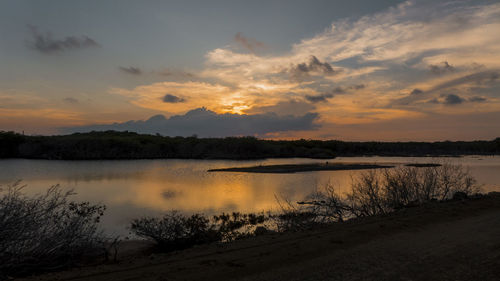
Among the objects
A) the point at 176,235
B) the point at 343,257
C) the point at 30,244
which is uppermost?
the point at 30,244

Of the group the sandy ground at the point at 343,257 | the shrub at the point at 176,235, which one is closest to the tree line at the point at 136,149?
the shrub at the point at 176,235

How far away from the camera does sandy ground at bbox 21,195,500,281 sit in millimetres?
6531

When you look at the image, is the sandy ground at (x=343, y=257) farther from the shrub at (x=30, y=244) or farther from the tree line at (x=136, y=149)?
the tree line at (x=136, y=149)

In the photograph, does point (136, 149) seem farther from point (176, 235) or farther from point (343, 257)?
point (343, 257)

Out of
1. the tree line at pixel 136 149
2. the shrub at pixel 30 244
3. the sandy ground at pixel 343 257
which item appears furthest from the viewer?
the tree line at pixel 136 149

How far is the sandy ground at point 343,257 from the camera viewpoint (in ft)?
21.4

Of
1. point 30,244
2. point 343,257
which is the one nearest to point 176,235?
point 30,244

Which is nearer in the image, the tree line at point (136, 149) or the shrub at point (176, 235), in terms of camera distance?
the shrub at point (176, 235)

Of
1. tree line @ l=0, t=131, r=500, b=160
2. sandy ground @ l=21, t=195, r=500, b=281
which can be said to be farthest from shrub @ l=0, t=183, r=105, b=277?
tree line @ l=0, t=131, r=500, b=160

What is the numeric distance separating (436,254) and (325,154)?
88.7m

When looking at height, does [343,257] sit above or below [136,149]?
below

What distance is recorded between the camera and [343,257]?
7520 mm

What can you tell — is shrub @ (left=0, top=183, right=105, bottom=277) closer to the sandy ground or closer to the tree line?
the sandy ground

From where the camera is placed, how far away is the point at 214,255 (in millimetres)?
8203
